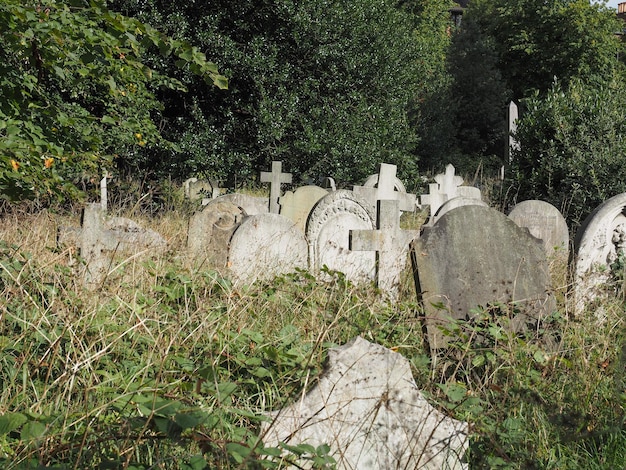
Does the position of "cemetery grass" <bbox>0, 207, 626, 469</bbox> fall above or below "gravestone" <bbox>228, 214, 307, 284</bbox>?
below

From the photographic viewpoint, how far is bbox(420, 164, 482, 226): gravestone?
460 inches

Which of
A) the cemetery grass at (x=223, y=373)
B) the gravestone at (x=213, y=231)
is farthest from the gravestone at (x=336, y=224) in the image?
the cemetery grass at (x=223, y=373)

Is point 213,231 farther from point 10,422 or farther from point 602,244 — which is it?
point 10,422

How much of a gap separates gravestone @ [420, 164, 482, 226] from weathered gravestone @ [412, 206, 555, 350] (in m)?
5.36

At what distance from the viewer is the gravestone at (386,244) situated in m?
6.11

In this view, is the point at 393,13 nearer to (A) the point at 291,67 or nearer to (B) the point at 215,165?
(A) the point at 291,67

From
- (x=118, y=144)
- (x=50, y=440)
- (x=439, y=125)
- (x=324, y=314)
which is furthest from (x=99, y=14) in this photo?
(x=439, y=125)

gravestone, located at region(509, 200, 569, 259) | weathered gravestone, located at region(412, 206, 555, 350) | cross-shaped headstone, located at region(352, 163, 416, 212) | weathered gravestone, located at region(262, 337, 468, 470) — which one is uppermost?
cross-shaped headstone, located at region(352, 163, 416, 212)

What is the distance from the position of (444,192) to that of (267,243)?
6.99 metres

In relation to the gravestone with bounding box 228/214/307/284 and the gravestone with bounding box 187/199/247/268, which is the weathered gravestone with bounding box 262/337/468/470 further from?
the gravestone with bounding box 228/214/307/284

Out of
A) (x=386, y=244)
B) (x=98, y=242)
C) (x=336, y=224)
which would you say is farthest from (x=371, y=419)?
(x=336, y=224)

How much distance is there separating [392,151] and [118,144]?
5958 millimetres

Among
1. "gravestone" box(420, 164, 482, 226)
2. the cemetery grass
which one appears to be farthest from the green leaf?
"gravestone" box(420, 164, 482, 226)

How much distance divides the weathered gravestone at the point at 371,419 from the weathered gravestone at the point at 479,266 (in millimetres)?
1757
